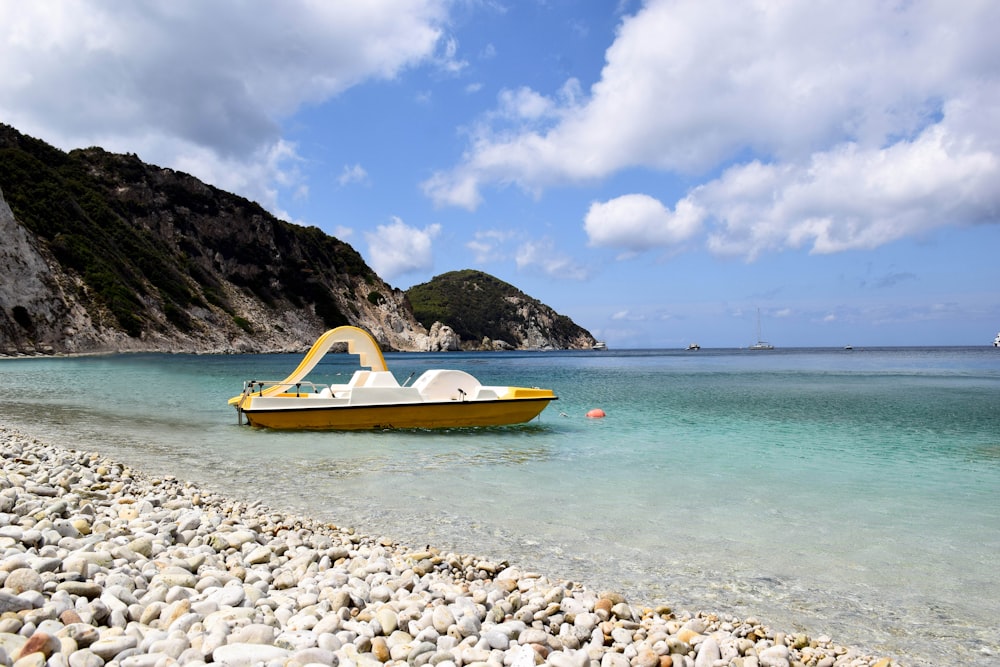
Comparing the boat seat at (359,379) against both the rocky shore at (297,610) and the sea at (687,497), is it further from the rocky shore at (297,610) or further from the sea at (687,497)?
the rocky shore at (297,610)

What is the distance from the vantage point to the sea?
600 centimetres

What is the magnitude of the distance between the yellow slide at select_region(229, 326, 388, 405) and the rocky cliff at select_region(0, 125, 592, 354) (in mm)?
63490

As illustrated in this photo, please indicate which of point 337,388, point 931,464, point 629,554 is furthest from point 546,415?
point 629,554

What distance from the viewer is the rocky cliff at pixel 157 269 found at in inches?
2886

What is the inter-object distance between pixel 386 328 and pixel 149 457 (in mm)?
136561

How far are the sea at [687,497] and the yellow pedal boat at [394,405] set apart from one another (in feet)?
1.49

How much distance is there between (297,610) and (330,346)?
618 inches

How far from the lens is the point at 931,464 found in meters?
13.6

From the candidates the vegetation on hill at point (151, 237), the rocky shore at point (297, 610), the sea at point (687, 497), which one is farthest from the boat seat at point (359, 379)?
the vegetation on hill at point (151, 237)

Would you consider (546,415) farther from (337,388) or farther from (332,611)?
(332,611)

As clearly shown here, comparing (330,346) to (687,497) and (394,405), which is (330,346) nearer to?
(394,405)

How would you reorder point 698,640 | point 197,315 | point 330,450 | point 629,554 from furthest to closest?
1. point 197,315
2. point 330,450
3. point 629,554
4. point 698,640

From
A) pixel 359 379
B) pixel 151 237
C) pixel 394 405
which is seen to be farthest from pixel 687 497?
pixel 151 237

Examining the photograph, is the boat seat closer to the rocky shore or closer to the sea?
the sea
